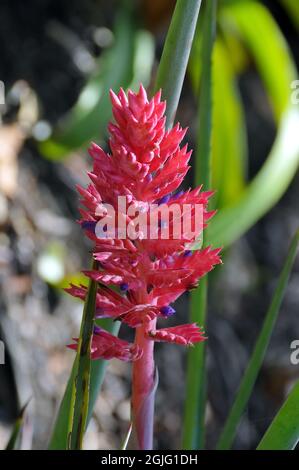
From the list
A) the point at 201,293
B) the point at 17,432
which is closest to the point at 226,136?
the point at 201,293

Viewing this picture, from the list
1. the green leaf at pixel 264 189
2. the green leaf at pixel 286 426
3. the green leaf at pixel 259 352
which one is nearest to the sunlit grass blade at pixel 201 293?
the green leaf at pixel 259 352

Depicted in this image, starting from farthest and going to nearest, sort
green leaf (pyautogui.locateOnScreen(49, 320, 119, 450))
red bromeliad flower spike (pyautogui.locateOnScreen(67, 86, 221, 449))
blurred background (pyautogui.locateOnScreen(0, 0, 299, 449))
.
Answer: blurred background (pyautogui.locateOnScreen(0, 0, 299, 449)) → green leaf (pyautogui.locateOnScreen(49, 320, 119, 450)) → red bromeliad flower spike (pyautogui.locateOnScreen(67, 86, 221, 449))

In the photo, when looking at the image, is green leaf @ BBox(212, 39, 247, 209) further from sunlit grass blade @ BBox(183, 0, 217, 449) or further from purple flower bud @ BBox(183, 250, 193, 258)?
purple flower bud @ BBox(183, 250, 193, 258)

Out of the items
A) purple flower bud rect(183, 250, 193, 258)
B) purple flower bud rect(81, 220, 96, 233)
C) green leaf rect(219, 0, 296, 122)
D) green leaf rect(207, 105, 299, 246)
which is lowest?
purple flower bud rect(183, 250, 193, 258)

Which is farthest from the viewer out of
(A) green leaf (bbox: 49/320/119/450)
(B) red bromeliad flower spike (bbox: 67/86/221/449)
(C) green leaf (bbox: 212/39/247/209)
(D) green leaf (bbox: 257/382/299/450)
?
(C) green leaf (bbox: 212/39/247/209)

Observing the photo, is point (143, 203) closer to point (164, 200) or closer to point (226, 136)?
point (164, 200)

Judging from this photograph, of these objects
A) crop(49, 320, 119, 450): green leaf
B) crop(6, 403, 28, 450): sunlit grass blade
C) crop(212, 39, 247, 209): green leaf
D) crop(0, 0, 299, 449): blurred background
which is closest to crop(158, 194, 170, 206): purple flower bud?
crop(49, 320, 119, 450): green leaf

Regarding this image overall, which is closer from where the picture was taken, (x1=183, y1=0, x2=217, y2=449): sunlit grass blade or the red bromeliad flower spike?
the red bromeliad flower spike
